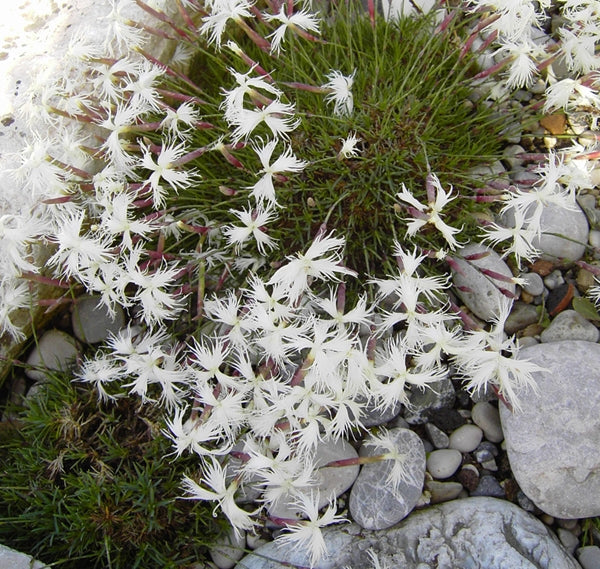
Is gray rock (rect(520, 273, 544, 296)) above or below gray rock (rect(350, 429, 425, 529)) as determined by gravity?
above

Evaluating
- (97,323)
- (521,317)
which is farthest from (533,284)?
(97,323)

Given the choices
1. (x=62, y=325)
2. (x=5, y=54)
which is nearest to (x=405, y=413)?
(x=62, y=325)

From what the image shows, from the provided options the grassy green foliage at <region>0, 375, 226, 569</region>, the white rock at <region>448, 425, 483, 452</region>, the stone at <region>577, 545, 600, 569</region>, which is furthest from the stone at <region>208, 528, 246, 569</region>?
the stone at <region>577, 545, 600, 569</region>

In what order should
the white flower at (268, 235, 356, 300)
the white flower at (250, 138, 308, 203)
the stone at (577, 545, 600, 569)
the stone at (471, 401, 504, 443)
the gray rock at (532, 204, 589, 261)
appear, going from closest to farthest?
1. the white flower at (268, 235, 356, 300)
2. the white flower at (250, 138, 308, 203)
3. the stone at (577, 545, 600, 569)
4. the stone at (471, 401, 504, 443)
5. the gray rock at (532, 204, 589, 261)

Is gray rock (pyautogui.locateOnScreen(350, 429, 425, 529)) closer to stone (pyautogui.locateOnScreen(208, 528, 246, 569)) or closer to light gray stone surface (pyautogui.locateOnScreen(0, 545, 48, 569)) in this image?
stone (pyautogui.locateOnScreen(208, 528, 246, 569))

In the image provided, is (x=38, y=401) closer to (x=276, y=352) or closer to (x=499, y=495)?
(x=276, y=352)

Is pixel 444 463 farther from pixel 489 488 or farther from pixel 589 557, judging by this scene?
pixel 589 557

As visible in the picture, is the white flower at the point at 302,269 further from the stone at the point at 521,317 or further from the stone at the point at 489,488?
the stone at the point at 489,488
